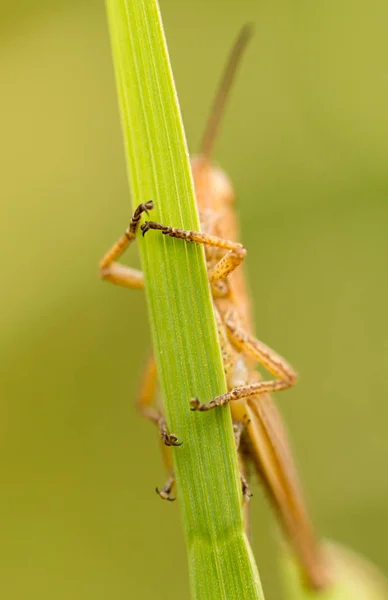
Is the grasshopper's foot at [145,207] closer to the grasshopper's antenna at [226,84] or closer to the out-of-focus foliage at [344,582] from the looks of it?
the grasshopper's antenna at [226,84]

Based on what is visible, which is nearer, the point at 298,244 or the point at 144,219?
the point at 144,219

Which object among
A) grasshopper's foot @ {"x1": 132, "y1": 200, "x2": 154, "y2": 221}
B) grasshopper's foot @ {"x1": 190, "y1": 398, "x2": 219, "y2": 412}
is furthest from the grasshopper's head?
grasshopper's foot @ {"x1": 190, "y1": 398, "x2": 219, "y2": 412}

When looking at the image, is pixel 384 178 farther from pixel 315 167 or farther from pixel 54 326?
pixel 54 326

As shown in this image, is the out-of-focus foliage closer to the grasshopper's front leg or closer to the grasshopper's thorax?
the grasshopper's thorax

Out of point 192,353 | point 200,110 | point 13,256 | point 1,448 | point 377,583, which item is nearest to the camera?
point 192,353

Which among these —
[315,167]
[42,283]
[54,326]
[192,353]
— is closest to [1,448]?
[54,326]
